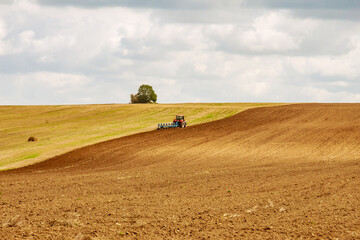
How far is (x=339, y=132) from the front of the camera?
152 ft

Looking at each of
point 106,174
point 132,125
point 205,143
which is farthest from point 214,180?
point 132,125

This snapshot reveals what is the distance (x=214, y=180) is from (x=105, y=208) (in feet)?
27.5

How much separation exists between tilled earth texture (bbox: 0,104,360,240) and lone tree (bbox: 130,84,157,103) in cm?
7271

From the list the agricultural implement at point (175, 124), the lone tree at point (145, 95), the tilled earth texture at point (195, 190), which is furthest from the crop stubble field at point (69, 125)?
the lone tree at point (145, 95)

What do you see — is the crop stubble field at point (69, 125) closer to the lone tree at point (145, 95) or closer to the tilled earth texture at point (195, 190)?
the tilled earth texture at point (195, 190)

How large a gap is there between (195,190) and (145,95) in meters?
98.4

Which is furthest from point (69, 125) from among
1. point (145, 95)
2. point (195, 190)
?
point (145, 95)

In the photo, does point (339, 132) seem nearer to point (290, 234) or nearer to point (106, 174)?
point (106, 174)

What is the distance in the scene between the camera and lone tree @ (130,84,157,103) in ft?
392

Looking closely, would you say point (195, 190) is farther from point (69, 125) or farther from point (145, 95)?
point (145, 95)

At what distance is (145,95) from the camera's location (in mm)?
119625

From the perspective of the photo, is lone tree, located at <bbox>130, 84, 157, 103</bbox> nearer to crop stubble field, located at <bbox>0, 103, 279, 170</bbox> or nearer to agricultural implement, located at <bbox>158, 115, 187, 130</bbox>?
crop stubble field, located at <bbox>0, 103, 279, 170</bbox>

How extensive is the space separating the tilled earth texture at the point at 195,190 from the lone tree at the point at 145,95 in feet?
239

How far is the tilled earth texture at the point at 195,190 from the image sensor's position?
1481 cm
